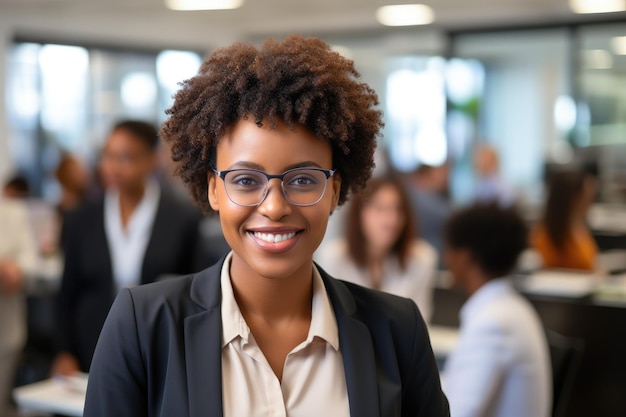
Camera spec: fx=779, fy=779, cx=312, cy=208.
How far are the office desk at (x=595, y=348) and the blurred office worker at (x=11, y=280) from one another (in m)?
2.54

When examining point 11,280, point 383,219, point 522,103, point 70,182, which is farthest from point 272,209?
point 522,103

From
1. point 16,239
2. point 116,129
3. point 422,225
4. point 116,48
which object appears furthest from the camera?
point 116,48

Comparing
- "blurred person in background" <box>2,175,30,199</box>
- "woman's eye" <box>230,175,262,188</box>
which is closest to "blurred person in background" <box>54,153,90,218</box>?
"blurred person in background" <box>2,175,30,199</box>

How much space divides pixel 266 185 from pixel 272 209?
0.04m

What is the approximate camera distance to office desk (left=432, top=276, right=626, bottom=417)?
3.78 metres

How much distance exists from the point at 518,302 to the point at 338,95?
1.42 metres

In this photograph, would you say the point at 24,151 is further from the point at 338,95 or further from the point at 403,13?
the point at 338,95

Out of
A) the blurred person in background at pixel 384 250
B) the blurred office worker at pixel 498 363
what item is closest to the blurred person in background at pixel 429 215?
the blurred person in background at pixel 384 250

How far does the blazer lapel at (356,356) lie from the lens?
1.22 meters

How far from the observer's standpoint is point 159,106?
10930mm

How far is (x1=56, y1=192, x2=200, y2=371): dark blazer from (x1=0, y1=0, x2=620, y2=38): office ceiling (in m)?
5.76

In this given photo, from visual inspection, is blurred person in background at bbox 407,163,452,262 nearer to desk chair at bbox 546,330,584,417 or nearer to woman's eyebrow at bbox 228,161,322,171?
desk chair at bbox 546,330,584,417

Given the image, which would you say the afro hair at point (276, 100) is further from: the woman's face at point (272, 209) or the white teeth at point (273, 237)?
the white teeth at point (273, 237)

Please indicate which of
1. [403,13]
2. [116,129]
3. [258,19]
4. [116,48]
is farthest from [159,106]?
[116,129]
